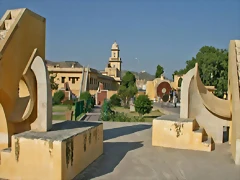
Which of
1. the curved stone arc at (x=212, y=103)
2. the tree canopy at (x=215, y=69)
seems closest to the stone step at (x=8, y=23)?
the curved stone arc at (x=212, y=103)

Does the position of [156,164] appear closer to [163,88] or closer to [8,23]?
[8,23]

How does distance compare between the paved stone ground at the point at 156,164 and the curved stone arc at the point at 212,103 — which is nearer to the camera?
the paved stone ground at the point at 156,164

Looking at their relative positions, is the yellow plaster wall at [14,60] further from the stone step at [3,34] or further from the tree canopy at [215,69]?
the tree canopy at [215,69]

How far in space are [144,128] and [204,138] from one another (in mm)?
4218

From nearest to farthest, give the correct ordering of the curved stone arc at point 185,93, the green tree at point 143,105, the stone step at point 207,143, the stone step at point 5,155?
the stone step at point 5,155 < the stone step at point 207,143 < the curved stone arc at point 185,93 < the green tree at point 143,105

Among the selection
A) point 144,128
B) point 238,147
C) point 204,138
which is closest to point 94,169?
point 238,147

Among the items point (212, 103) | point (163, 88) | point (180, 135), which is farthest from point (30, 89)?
point (163, 88)

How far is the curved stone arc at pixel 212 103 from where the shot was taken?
1055 cm

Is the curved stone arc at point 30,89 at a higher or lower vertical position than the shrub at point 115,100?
higher

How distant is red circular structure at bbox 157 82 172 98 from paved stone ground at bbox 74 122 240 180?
28715mm

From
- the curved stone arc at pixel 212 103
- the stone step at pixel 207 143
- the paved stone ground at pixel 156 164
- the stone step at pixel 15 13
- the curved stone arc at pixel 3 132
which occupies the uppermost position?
the stone step at pixel 15 13

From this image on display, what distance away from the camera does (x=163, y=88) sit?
39.1 meters

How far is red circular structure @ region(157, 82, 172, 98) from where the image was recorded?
3897cm

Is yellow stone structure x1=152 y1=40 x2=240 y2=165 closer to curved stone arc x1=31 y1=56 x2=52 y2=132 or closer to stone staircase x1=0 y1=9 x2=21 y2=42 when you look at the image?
curved stone arc x1=31 y1=56 x2=52 y2=132
